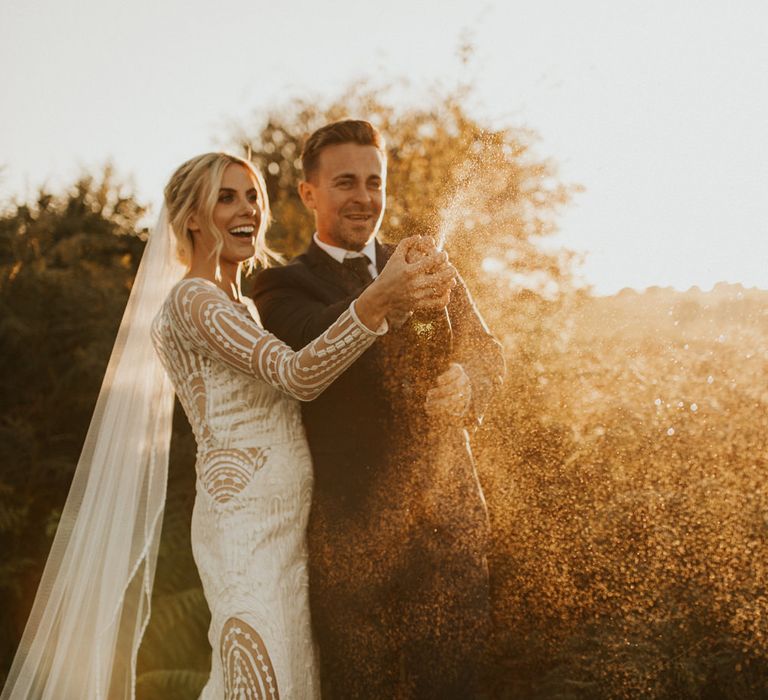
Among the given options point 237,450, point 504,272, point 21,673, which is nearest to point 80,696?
point 21,673

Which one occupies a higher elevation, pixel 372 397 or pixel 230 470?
pixel 372 397

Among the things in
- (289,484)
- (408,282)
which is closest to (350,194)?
(408,282)

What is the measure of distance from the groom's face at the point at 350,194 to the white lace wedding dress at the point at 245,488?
56cm

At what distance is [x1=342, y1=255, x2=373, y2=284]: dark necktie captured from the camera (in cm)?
379

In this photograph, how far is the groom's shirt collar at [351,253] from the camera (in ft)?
12.5

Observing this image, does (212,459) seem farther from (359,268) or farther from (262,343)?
(359,268)

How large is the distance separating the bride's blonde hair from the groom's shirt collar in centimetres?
33

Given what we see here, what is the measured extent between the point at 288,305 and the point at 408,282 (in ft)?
3.00

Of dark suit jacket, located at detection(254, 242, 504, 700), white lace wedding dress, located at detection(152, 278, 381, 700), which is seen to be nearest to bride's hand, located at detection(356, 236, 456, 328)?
white lace wedding dress, located at detection(152, 278, 381, 700)

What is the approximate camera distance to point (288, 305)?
3684 millimetres

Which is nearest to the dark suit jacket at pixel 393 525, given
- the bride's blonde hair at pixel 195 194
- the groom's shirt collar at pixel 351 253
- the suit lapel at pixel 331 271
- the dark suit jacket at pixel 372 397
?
the dark suit jacket at pixel 372 397

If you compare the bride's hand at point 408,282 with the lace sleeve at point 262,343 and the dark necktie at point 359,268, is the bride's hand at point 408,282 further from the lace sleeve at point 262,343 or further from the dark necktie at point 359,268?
the dark necktie at point 359,268

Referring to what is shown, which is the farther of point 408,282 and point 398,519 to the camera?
point 398,519

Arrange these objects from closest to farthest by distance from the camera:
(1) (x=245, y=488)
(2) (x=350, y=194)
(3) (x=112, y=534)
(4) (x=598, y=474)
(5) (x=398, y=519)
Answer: (1) (x=245, y=488), (5) (x=398, y=519), (3) (x=112, y=534), (2) (x=350, y=194), (4) (x=598, y=474)
